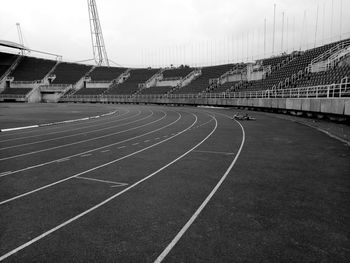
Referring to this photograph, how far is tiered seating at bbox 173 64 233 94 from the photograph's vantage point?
57062mm

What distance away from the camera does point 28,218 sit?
518 centimetres

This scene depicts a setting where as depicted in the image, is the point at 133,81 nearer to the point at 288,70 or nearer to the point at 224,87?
the point at 224,87

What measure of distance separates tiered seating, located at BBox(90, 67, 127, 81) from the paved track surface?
70.3m

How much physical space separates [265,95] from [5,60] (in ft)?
248

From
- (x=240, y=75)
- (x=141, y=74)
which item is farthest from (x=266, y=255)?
(x=141, y=74)

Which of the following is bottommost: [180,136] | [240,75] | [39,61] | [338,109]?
[180,136]

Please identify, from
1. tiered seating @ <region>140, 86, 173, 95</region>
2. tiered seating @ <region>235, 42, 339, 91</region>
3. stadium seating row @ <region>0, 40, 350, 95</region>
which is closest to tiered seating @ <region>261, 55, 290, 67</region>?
stadium seating row @ <region>0, 40, 350, 95</region>

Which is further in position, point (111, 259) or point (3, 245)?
point (3, 245)

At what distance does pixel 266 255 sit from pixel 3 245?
3.83 metres

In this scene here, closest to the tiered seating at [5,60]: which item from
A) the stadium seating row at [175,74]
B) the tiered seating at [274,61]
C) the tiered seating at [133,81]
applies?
the stadium seating row at [175,74]

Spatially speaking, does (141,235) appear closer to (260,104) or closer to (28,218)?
(28,218)

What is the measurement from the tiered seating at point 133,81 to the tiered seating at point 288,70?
32.5 meters

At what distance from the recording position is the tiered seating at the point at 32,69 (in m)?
75.3

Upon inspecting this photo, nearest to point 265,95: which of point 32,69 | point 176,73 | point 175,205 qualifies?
Answer: point 175,205
